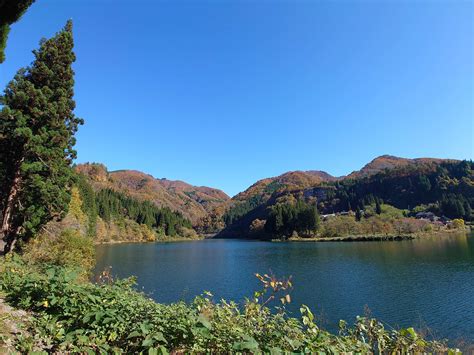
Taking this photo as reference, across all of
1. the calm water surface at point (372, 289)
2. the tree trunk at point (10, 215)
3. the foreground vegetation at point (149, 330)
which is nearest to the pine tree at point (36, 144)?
the tree trunk at point (10, 215)

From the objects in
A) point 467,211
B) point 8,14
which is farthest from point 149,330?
point 467,211

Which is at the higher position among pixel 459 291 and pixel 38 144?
pixel 38 144

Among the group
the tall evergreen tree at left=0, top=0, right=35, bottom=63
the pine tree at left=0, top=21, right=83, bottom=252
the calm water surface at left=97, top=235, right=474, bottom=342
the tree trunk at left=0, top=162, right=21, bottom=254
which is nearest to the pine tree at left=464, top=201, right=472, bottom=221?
the calm water surface at left=97, top=235, right=474, bottom=342

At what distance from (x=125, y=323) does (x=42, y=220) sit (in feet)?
67.5

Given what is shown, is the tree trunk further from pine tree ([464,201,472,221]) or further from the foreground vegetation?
pine tree ([464,201,472,221])

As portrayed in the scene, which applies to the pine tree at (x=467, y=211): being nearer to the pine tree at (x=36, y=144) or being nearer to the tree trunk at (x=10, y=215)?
the pine tree at (x=36, y=144)

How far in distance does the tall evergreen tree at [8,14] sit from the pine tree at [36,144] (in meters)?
12.5

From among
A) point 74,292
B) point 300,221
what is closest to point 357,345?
point 74,292

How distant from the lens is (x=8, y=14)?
28.0 feet

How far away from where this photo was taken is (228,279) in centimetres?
3494

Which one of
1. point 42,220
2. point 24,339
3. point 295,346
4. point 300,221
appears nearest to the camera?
point 295,346

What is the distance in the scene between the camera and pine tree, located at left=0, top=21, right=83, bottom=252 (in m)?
20.3

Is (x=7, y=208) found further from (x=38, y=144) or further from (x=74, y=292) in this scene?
(x=74, y=292)

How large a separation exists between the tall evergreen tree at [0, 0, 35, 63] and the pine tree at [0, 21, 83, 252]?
1247cm
